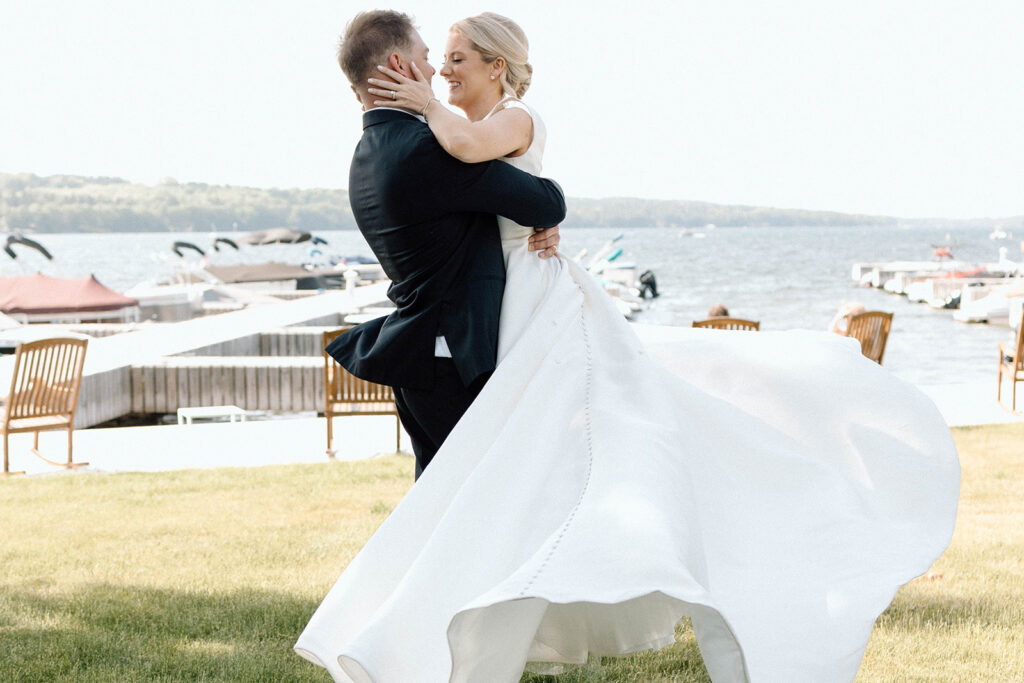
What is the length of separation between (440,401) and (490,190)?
1.93ft

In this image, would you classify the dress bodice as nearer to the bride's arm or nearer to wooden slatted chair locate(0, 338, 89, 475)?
the bride's arm

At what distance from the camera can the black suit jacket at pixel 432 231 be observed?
8.84 feet

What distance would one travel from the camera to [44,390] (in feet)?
28.7

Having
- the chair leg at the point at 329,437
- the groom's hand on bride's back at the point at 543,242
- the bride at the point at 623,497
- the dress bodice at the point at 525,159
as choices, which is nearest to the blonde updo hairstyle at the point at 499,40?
the bride at the point at 623,497

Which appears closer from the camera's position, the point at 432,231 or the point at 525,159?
the point at 432,231

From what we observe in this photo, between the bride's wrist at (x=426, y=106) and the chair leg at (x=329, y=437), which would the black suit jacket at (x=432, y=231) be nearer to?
the bride's wrist at (x=426, y=106)

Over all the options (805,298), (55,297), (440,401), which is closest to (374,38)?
(440,401)

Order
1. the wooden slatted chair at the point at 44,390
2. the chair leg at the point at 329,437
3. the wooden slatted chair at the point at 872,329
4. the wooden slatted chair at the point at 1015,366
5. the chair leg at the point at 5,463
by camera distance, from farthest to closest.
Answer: the wooden slatted chair at the point at 1015,366
the wooden slatted chair at the point at 872,329
the chair leg at the point at 329,437
the wooden slatted chair at the point at 44,390
the chair leg at the point at 5,463

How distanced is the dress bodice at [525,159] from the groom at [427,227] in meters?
0.03

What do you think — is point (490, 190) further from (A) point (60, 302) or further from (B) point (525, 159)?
(A) point (60, 302)

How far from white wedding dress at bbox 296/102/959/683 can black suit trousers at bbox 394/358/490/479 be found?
17cm

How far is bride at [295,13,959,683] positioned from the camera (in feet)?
7.44

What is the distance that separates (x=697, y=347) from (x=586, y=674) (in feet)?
3.98

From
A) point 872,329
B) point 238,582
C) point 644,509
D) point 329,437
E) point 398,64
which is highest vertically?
point 398,64
